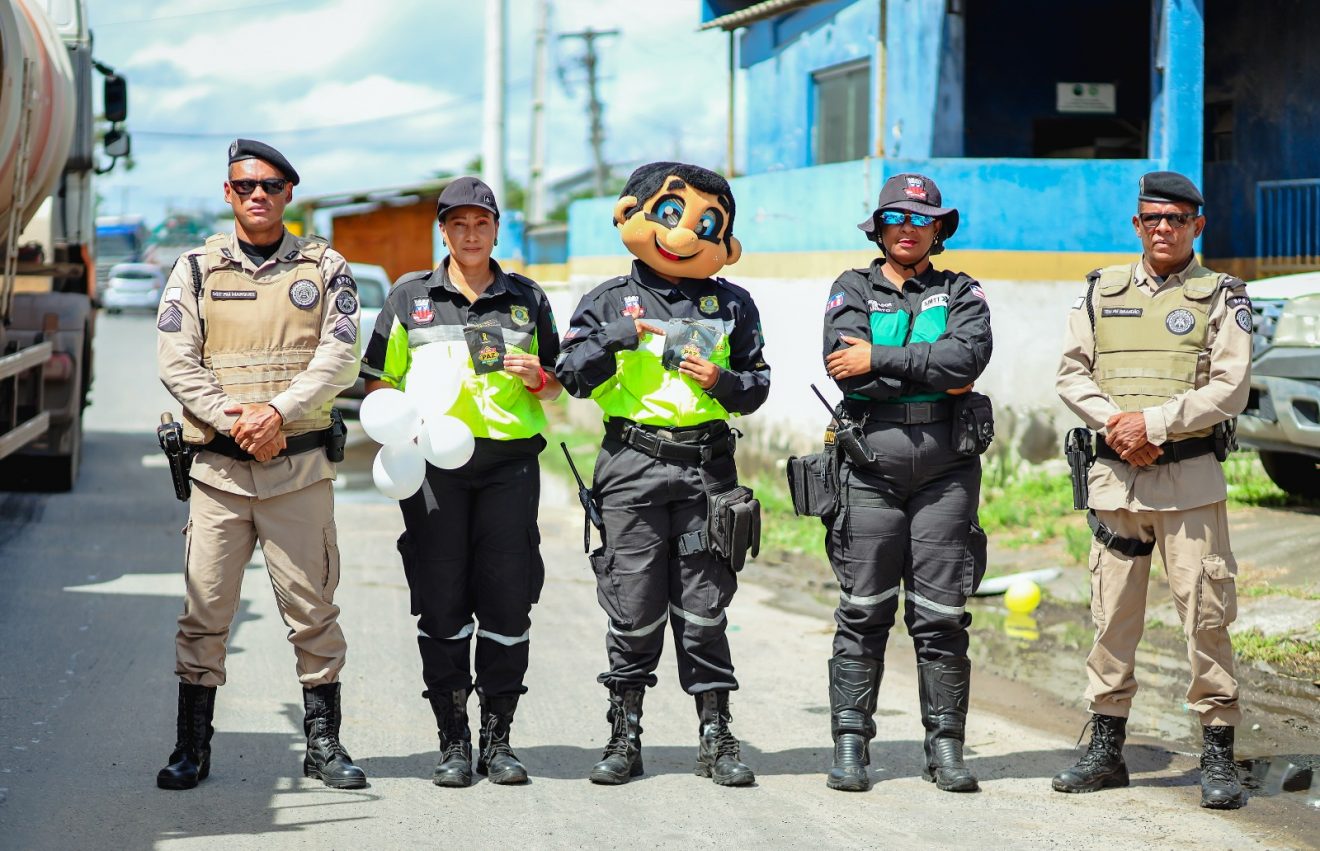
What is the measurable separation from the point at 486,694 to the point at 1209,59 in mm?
11813

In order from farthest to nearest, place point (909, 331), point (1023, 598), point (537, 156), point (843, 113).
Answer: point (537, 156)
point (843, 113)
point (1023, 598)
point (909, 331)

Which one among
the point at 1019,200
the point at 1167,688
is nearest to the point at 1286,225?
the point at 1019,200

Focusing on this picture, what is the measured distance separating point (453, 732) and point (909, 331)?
2155 millimetres

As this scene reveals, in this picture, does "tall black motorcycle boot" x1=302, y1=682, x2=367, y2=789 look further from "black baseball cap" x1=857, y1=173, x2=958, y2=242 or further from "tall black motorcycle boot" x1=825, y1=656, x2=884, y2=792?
"black baseball cap" x1=857, y1=173, x2=958, y2=242

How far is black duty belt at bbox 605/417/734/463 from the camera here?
534cm

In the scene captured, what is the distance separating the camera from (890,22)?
14.4 metres

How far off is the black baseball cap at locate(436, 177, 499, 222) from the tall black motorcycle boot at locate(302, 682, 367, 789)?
5.63 feet

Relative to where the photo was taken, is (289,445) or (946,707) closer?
(289,445)

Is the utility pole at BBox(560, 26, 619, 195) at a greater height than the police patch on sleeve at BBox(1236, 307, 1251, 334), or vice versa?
the utility pole at BBox(560, 26, 619, 195)

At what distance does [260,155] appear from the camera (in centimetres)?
516

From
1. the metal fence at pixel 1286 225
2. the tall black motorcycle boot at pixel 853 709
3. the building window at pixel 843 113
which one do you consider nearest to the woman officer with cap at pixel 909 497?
the tall black motorcycle boot at pixel 853 709

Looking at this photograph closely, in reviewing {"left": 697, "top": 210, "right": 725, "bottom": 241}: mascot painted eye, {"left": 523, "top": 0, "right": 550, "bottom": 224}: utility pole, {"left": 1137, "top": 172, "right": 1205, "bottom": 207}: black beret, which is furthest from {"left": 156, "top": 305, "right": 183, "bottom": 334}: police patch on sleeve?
{"left": 523, "top": 0, "right": 550, "bottom": 224}: utility pole

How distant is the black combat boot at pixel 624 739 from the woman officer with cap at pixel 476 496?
0.99 ft

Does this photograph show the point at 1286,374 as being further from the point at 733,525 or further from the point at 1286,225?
the point at 1286,225
